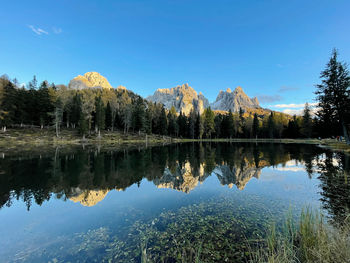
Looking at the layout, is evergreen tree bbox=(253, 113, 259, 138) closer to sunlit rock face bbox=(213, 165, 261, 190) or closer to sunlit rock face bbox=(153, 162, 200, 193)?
sunlit rock face bbox=(213, 165, 261, 190)

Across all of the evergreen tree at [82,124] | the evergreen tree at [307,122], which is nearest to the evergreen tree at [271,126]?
the evergreen tree at [307,122]

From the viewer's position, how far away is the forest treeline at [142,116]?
1411 inches

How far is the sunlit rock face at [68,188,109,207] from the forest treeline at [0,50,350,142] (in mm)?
45486

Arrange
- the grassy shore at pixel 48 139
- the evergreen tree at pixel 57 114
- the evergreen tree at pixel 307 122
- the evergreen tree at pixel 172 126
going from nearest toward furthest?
the grassy shore at pixel 48 139 < the evergreen tree at pixel 57 114 < the evergreen tree at pixel 307 122 < the evergreen tree at pixel 172 126

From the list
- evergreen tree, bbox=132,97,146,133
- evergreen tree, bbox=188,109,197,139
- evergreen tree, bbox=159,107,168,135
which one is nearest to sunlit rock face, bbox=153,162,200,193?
evergreen tree, bbox=132,97,146,133

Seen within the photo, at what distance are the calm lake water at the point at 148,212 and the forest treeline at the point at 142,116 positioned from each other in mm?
28510

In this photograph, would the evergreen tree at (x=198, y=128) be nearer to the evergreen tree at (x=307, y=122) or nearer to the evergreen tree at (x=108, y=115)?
the evergreen tree at (x=108, y=115)

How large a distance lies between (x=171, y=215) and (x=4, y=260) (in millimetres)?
7343

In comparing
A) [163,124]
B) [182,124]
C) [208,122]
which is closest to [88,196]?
[163,124]

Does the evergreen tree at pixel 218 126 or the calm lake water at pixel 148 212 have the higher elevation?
the evergreen tree at pixel 218 126

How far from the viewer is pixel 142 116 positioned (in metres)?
87.5

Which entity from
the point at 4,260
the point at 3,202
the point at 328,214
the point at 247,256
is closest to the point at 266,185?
the point at 328,214

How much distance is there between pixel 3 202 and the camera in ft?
38.1

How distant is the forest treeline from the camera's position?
35.8 meters
